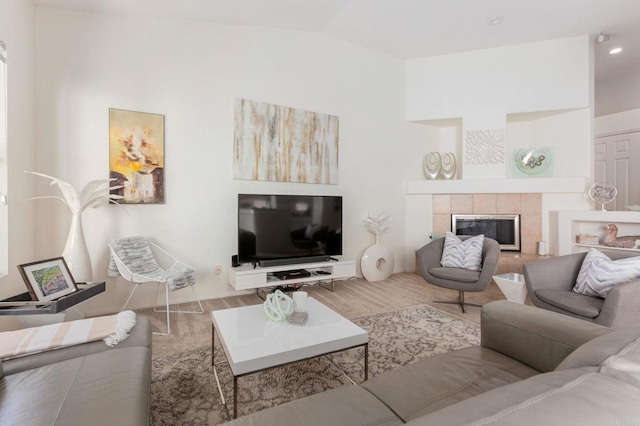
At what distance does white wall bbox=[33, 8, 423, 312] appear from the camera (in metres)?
2.96

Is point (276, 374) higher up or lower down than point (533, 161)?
lower down

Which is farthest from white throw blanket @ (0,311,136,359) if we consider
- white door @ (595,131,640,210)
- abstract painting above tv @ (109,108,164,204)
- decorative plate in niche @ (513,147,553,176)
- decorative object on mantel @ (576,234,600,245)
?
white door @ (595,131,640,210)

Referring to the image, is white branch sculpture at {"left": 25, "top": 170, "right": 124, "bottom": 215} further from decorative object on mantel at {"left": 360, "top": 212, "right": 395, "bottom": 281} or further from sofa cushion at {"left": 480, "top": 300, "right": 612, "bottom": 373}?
decorative object on mantel at {"left": 360, "top": 212, "right": 395, "bottom": 281}

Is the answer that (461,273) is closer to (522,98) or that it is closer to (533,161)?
(533,161)

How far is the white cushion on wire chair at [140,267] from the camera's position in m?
2.79

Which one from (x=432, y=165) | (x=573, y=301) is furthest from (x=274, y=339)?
(x=432, y=165)

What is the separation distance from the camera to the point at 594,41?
4.18m

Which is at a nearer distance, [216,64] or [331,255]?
[216,64]

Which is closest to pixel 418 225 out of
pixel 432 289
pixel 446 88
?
pixel 432 289

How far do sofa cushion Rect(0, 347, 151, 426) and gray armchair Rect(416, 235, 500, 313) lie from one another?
108 inches

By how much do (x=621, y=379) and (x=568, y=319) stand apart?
1.02 meters

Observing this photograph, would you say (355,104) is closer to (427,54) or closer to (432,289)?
(427,54)

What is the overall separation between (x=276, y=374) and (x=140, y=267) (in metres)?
1.88

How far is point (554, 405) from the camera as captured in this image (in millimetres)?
472
